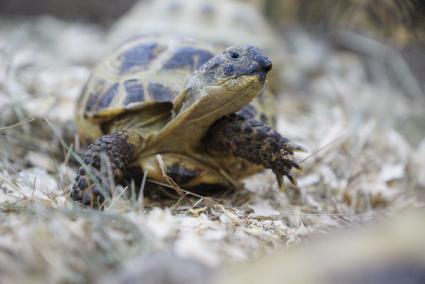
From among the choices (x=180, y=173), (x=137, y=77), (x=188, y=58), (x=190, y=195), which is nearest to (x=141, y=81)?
(x=137, y=77)

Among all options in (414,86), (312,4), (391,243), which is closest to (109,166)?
(391,243)

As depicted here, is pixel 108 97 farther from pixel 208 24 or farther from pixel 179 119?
pixel 208 24

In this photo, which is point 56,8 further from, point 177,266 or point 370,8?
point 177,266

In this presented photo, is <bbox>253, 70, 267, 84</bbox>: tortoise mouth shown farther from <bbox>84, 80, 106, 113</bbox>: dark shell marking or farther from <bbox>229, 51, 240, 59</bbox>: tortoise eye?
<bbox>84, 80, 106, 113</bbox>: dark shell marking

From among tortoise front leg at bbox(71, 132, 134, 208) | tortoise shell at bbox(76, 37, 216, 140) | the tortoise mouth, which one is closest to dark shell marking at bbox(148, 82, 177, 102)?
tortoise shell at bbox(76, 37, 216, 140)

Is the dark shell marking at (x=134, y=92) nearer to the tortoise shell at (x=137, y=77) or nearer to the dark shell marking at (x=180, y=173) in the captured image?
the tortoise shell at (x=137, y=77)

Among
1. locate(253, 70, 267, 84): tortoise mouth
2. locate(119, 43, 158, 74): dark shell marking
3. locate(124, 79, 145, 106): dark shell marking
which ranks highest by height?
locate(253, 70, 267, 84): tortoise mouth
